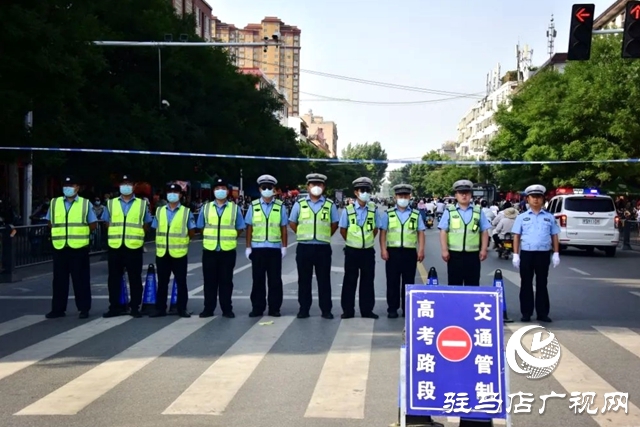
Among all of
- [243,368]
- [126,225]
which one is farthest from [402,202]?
[243,368]

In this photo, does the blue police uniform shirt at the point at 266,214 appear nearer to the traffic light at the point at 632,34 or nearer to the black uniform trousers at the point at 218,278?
the black uniform trousers at the point at 218,278

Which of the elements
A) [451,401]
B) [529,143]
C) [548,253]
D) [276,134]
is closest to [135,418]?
Result: [451,401]

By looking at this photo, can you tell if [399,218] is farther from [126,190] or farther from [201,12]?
[201,12]

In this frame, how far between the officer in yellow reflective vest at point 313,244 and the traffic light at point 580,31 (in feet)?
19.5

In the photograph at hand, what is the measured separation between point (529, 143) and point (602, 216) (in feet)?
77.0

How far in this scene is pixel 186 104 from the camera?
39875 millimetres

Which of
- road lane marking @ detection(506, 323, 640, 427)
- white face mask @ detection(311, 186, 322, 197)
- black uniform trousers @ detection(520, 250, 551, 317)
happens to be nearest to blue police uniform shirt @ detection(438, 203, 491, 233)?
black uniform trousers @ detection(520, 250, 551, 317)

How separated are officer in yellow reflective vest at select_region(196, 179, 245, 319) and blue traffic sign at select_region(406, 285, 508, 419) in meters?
6.47

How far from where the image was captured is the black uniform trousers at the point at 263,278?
11.9 m

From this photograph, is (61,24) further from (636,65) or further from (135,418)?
(636,65)

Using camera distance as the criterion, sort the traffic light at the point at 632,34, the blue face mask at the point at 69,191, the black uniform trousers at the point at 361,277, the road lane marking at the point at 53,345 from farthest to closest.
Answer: the traffic light at the point at 632,34 → the blue face mask at the point at 69,191 → the black uniform trousers at the point at 361,277 → the road lane marking at the point at 53,345

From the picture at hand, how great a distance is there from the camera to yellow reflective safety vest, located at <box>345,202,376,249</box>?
11.8m

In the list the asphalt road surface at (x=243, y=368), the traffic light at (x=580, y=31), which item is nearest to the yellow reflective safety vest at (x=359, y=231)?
the asphalt road surface at (x=243, y=368)

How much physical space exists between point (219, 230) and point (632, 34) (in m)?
7.97
